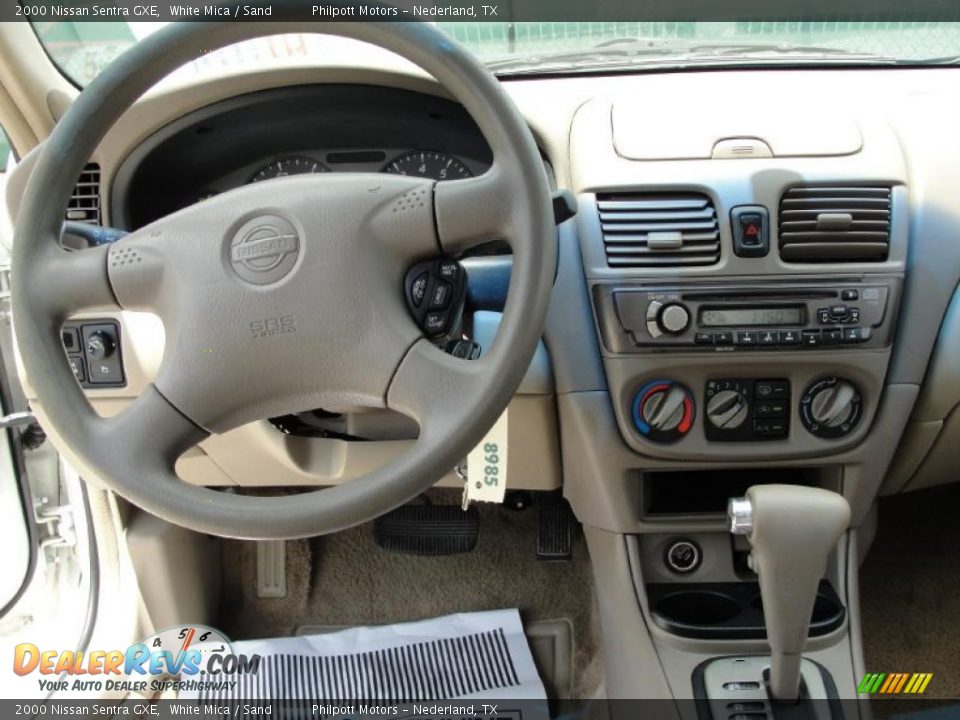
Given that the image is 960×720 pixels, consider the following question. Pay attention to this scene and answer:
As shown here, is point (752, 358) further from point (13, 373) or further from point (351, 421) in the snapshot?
point (13, 373)

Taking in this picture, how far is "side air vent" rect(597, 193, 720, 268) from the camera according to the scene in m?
1.09

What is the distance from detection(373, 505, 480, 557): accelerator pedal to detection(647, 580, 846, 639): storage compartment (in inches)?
20.2

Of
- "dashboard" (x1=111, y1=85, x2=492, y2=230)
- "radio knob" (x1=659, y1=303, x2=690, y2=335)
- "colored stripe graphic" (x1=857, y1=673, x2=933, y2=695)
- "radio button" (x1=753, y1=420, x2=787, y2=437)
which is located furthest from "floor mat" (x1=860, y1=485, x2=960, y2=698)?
"dashboard" (x1=111, y1=85, x2=492, y2=230)

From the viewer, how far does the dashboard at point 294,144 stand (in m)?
1.20

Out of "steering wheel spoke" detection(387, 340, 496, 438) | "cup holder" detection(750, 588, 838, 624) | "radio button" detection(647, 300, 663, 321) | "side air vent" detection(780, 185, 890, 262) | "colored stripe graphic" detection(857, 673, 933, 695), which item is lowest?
"colored stripe graphic" detection(857, 673, 933, 695)

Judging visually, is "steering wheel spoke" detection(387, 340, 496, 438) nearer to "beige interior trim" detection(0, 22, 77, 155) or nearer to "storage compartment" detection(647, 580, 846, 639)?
"storage compartment" detection(647, 580, 846, 639)

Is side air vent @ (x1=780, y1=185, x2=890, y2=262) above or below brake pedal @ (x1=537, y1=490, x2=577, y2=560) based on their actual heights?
above

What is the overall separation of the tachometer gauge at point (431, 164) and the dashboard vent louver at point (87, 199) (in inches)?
16.9

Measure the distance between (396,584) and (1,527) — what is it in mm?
731

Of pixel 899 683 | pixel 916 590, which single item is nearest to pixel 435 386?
pixel 899 683

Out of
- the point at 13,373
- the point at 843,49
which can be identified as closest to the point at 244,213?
the point at 13,373

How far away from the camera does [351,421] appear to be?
1.14 metres

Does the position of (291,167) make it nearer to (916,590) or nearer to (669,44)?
(669,44)

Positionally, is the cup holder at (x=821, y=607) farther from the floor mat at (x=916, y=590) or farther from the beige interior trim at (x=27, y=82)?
the beige interior trim at (x=27, y=82)
